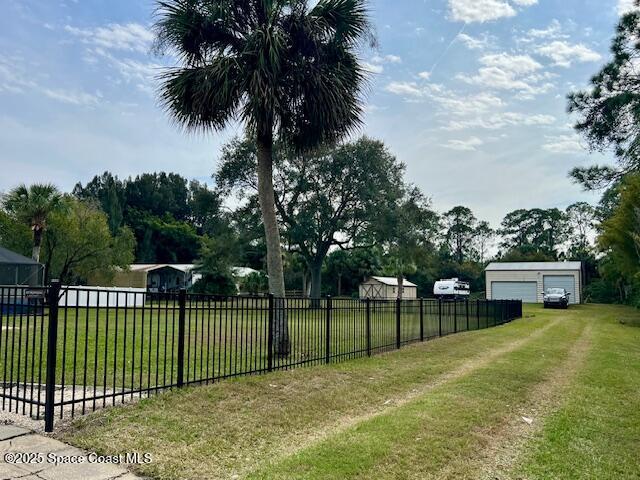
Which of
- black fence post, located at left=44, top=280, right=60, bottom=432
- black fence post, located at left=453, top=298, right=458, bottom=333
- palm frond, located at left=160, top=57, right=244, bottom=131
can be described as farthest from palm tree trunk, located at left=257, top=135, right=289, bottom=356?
black fence post, located at left=453, top=298, right=458, bottom=333

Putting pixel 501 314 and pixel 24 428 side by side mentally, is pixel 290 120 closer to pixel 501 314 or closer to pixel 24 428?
pixel 24 428

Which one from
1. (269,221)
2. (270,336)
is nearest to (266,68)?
(269,221)

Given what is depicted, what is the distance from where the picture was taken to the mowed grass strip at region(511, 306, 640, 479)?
13.6 feet

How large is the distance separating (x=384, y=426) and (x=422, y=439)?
0.48 m

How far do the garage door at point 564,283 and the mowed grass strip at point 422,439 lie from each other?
38888mm

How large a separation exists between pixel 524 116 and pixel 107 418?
15298 millimetres

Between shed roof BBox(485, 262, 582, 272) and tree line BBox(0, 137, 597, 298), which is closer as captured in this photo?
tree line BBox(0, 137, 597, 298)

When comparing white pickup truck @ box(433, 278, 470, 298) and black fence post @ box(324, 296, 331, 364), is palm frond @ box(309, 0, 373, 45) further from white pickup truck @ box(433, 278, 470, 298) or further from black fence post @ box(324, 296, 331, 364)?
white pickup truck @ box(433, 278, 470, 298)

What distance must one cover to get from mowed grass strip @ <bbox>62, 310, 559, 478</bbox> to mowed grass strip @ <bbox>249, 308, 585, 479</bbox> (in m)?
0.30

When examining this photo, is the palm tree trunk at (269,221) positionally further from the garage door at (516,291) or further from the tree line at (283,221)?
the garage door at (516,291)

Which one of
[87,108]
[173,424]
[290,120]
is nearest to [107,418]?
[173,424]

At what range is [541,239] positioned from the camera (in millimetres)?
71250

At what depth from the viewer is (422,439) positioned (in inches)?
182

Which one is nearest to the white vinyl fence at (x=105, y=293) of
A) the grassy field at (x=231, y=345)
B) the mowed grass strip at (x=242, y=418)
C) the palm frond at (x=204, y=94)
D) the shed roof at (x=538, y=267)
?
the grassy field at (x=231, y=345)
